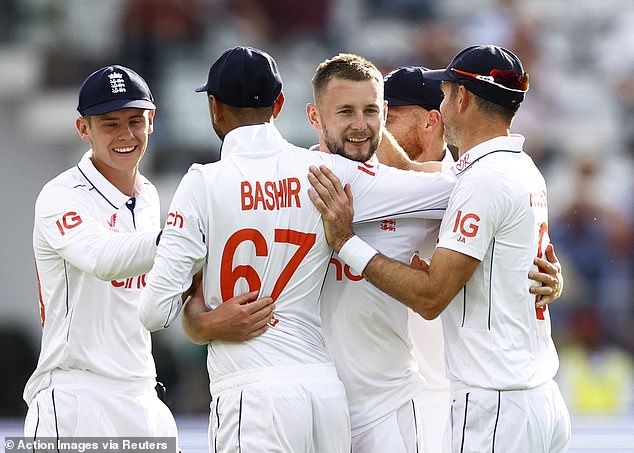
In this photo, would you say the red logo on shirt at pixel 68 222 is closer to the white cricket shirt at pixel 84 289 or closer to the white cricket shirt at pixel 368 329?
the white cricket shirt at pixel 84 289

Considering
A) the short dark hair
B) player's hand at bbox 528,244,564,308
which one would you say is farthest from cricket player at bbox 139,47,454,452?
player's hand at bbox 528,244,564,308

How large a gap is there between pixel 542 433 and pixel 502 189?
30.9 inches

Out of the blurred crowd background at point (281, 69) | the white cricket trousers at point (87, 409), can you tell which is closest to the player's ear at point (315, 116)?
the white cricket trousers at point (87, 409)

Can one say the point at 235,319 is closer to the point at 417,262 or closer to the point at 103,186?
the point at 417,262

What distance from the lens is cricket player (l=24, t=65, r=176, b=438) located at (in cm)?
397

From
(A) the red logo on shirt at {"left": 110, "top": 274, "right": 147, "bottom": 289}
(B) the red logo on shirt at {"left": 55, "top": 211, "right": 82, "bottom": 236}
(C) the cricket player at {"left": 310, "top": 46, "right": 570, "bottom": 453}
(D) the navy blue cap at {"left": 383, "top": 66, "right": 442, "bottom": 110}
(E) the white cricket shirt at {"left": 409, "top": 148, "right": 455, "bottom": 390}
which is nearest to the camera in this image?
(C) the cricket player at {"left": 310, "top": 46, "right": 570, "bottom": 453}

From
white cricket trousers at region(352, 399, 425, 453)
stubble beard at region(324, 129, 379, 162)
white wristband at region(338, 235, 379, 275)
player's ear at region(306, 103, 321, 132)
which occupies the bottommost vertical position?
white cricket trousers at region(352, 399, 425, 453)

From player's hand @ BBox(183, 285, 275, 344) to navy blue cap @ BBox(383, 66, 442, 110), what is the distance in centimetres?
141

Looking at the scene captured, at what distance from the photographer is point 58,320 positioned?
4008mm

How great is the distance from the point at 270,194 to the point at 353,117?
46 centimetres

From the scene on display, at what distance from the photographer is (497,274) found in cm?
359

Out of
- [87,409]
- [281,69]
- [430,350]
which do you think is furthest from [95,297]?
[281,69]

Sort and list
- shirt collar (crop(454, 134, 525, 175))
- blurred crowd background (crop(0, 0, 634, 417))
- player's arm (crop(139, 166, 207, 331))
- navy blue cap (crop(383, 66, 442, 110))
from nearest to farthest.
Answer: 1. player's arm (crop(139, 166, 207, 331))
2. shirt collar (crop(454, 134, 525, 175))
3. navy blue cap (crop(383, 66, 442, 110))
4. blurred crowd background (crop(0, 0, 634, 417))

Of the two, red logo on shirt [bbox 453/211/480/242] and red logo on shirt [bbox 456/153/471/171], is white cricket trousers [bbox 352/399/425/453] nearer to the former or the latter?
red logo on shirt [bbox 453/211/480/242]
